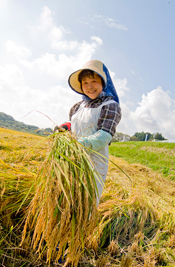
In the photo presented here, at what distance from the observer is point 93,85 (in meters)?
1.66

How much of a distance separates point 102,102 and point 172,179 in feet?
17.2

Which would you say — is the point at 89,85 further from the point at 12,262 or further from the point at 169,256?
the point at 169,256

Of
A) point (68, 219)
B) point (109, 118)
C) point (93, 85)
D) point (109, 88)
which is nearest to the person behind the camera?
point (68, 219)

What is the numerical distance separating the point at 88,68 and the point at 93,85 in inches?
6.8

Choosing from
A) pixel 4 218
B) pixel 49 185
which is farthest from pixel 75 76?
pixel 4 218

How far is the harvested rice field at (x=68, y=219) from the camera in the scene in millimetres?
989

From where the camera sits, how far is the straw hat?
61.6 inches

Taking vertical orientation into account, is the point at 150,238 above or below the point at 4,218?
below

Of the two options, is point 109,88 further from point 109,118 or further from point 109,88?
point 109,118

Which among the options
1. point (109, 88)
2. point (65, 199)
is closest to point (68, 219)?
point (65, 199)

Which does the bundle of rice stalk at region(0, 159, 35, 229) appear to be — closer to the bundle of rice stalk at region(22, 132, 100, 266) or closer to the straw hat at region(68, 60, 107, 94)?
the bundle of rice stalk at region(22, 132, 100, 266)

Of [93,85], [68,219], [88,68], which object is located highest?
[88,68]

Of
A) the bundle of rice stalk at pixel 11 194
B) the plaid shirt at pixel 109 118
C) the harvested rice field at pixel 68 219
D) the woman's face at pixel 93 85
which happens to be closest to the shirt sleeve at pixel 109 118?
the plaid shirt at pixel 109 118

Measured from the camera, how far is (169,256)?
1.72 m
